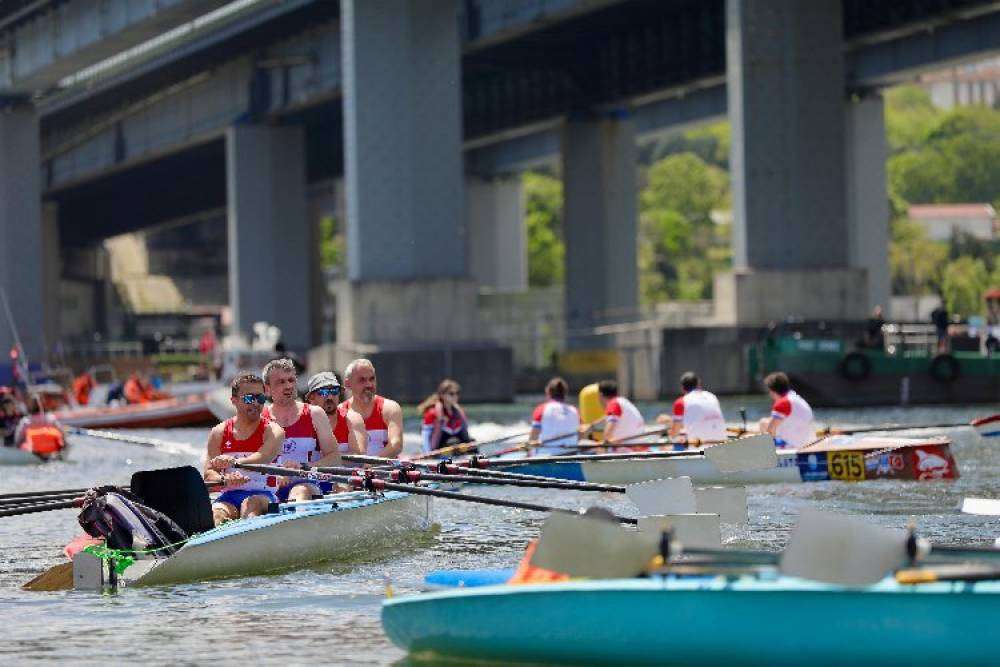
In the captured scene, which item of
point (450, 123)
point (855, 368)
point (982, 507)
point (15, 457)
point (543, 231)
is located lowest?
point (15, 457)

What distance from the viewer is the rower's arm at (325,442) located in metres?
19.5

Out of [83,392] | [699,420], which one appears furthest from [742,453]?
[83,392]

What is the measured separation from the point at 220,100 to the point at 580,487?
70905 millimetres

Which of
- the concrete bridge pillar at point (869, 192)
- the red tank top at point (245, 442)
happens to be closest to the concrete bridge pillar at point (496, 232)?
the concrete bridge pillar at point (869, 192)

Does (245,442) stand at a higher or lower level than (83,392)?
higher

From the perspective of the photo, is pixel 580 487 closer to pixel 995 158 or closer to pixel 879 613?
pixel 879 613

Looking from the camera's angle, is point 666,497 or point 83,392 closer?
point 666,497

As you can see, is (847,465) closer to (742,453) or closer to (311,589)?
(742,453)

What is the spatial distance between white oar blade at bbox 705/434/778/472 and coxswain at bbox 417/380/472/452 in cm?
828

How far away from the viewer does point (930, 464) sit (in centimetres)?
2823

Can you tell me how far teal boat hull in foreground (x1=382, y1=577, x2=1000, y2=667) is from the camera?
12.0m

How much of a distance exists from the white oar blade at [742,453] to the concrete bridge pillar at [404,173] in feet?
135

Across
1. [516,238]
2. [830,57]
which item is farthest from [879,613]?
[516,238]

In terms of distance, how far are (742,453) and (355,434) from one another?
3.69m
